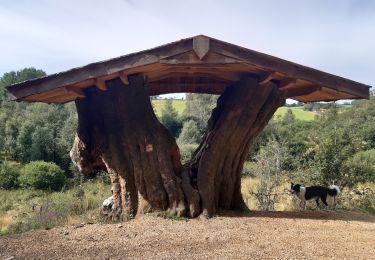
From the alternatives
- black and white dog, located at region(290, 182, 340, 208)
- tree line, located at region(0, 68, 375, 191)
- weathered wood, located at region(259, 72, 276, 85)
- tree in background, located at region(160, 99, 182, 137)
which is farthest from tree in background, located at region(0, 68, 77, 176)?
weathered wood, located at region(259, 72, 276, 85)

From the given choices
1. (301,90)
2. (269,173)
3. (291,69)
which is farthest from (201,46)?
(269,173)

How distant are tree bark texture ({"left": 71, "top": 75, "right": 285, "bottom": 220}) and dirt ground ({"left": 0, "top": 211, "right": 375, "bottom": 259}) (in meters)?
0.52

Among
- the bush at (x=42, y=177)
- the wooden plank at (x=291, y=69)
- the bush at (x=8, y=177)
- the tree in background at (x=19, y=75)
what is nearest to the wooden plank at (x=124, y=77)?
the wooden plank at (x=291, y=69)

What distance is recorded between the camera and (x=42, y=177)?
20797mm

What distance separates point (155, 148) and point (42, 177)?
1594 centimetres

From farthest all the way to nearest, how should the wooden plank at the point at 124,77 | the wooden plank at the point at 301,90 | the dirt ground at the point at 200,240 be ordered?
the wooden plank at the point at 301,90
the wooden plank at the point at 124,77
the dirt ground at the point at 200,240

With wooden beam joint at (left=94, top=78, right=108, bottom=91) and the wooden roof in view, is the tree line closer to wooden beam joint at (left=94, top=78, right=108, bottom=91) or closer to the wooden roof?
the wooden roof

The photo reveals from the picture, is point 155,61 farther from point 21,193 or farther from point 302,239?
point 21,193

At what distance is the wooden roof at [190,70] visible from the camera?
5.81 m

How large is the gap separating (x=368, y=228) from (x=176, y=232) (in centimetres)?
314

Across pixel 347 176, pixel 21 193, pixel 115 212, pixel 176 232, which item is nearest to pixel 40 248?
pixel 176 232

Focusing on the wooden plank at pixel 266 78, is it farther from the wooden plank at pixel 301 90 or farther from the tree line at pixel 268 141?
the tree line at pixel 268 141

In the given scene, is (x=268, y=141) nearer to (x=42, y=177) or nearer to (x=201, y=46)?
(x=42, y=177)

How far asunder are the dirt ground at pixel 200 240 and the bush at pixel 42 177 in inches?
636
